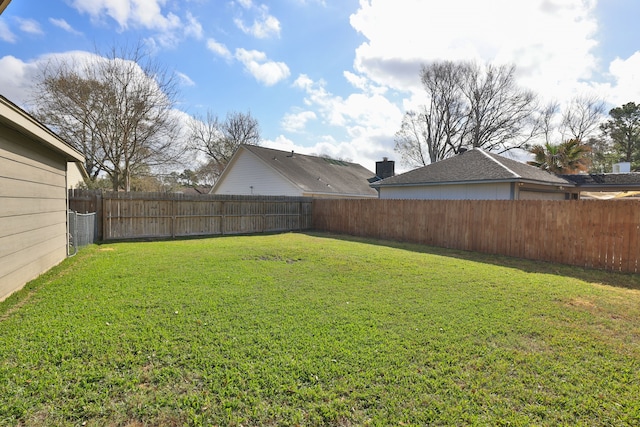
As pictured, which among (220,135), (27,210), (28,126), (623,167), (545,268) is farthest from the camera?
(220,135)

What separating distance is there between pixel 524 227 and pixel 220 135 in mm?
30997

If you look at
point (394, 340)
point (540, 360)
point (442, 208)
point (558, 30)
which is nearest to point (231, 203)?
point (442, 208)

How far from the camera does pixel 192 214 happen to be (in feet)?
41.8

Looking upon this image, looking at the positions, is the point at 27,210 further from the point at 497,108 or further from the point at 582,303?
the point at 497,108

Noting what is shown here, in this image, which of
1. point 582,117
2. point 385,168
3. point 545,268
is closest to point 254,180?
point 385,168

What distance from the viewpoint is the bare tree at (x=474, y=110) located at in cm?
2606

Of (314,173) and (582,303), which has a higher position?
(314,173)

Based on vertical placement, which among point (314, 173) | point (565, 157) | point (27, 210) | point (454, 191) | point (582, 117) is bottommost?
point (27, 210)

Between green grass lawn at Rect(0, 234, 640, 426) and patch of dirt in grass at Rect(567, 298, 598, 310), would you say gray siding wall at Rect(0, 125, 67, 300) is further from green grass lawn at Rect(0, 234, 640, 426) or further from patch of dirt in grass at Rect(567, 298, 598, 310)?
patch of dirt in grass at Rect(567, 298, 598, 310)

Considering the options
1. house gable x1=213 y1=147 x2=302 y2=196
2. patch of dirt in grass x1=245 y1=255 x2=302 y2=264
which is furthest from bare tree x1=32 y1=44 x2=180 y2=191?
patch of dirt in grass x1=245 y1=255 x2=302 y2=264

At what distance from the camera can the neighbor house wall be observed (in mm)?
12203

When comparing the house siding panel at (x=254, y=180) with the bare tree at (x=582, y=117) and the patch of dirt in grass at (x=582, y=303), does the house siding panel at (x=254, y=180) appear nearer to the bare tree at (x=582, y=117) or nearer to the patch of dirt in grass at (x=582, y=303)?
the patch of dirt in grass at (x=582, y=303)

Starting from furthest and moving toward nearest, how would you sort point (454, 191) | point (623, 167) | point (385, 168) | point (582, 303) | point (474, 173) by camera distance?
point (385, 168)
point (623, 167)
point (454, 191)
point (474, 173)
point (582, 303)

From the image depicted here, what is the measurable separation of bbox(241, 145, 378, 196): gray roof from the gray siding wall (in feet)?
41.5
